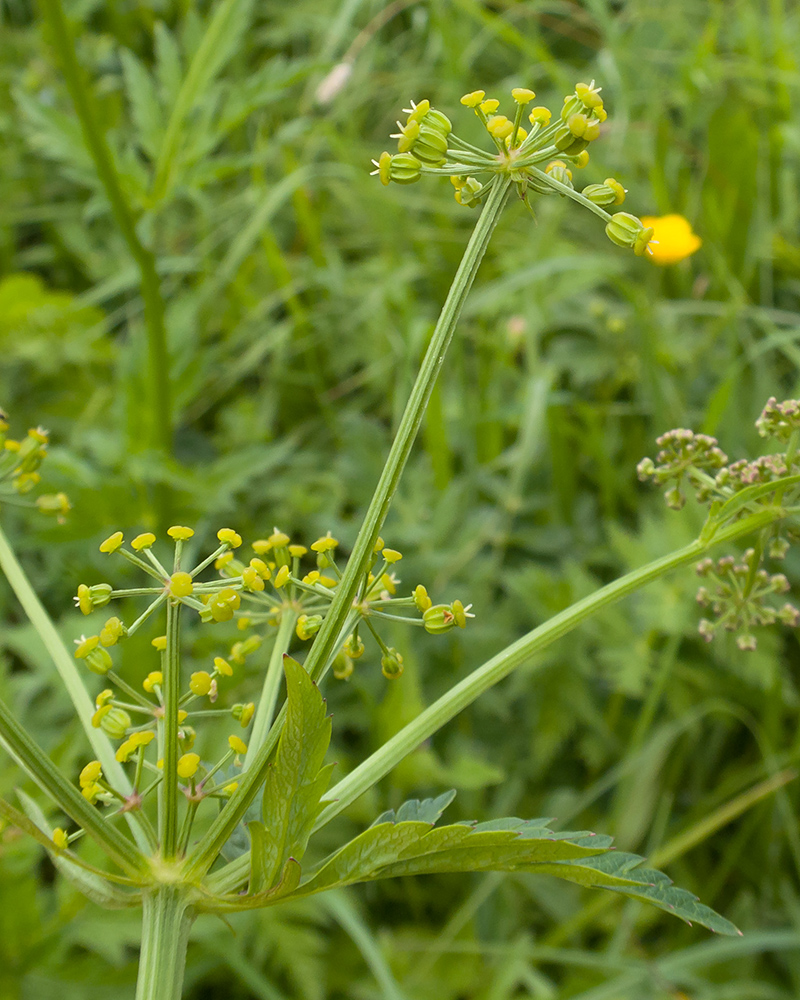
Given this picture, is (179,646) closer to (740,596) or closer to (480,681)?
(480,681)

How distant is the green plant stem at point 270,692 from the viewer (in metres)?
1.02

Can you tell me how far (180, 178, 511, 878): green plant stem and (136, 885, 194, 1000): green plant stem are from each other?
4cm

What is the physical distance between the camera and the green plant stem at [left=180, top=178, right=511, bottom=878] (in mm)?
827

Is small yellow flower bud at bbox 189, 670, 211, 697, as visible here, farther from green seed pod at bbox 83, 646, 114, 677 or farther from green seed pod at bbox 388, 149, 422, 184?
green seed pod at bbox 388, 149, 422, 184

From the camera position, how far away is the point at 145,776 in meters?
1.97

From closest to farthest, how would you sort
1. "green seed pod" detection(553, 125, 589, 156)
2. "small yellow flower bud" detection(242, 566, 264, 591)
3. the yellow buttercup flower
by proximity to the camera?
"green seed pod" detection(553, 125, 589, 156) → "small yellow flower bud" detection(242, 566, 264, 591) → the yellow buttercup flower

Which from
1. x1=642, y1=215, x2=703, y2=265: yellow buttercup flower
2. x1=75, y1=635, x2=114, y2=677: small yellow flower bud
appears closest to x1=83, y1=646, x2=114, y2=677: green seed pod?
x1=75, y1=635, x2=114, y2=677: small yellow flower bud

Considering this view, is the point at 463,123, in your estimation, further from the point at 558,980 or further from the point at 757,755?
the point at 558,980

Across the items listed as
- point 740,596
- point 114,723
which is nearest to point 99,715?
point 114,723

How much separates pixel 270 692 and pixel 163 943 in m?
0.26

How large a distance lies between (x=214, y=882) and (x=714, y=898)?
1.69 m

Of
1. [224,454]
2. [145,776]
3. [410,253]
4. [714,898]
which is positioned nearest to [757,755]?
[714,898]

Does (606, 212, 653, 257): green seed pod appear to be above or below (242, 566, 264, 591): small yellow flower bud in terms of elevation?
above

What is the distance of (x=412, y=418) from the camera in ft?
2.78
